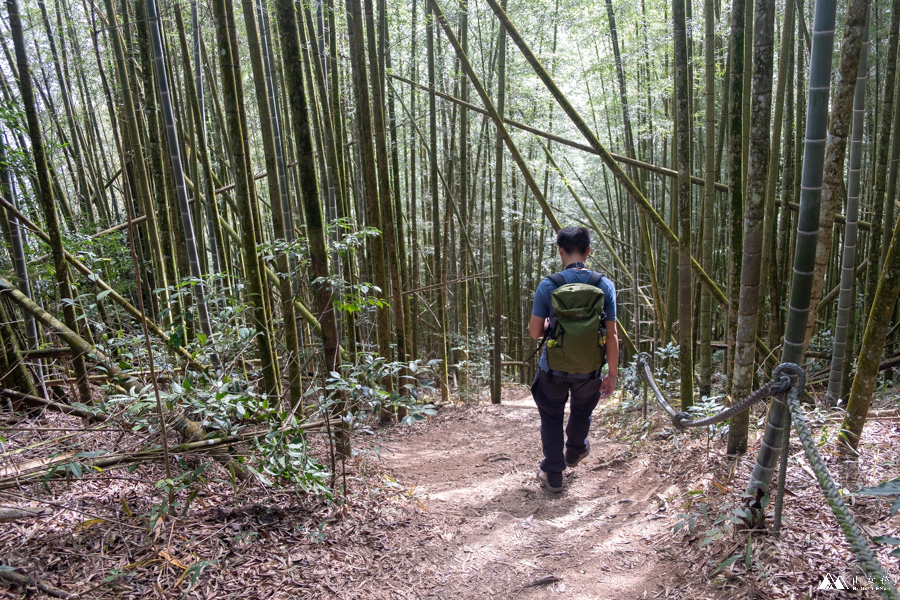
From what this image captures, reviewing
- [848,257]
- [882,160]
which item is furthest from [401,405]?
[882,160]

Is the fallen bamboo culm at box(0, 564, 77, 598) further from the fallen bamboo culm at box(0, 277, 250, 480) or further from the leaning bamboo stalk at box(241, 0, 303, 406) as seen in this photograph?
the leaning bamboo stalk at box(241, 0, 303, 406)

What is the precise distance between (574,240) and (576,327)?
1.45ft

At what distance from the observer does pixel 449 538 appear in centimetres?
216

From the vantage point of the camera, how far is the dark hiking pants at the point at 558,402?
254cm

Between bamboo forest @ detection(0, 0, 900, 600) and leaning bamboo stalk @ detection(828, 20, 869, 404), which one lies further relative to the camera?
leaning bamboo stalk @ detection(828, 20, 869, 404)

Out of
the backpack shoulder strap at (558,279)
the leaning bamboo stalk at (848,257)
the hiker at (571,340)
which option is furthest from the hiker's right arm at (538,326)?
the leaning bamboo stalk at (848,257)

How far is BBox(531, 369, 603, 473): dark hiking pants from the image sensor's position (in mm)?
2545

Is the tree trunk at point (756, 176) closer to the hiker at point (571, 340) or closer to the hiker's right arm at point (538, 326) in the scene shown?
the hiker at point (571, 340)

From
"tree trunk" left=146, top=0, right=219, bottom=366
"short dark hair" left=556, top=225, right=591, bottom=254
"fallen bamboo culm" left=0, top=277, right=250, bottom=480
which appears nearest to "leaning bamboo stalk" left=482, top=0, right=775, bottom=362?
"short dark hair" left=556, top=225, right=591, bottom=254

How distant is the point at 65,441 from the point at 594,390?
7.92 ft

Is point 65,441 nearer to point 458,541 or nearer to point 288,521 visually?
point 288,521

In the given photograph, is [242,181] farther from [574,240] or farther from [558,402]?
[558,402]

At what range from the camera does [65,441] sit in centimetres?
208

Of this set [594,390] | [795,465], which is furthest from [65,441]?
[795,465]
